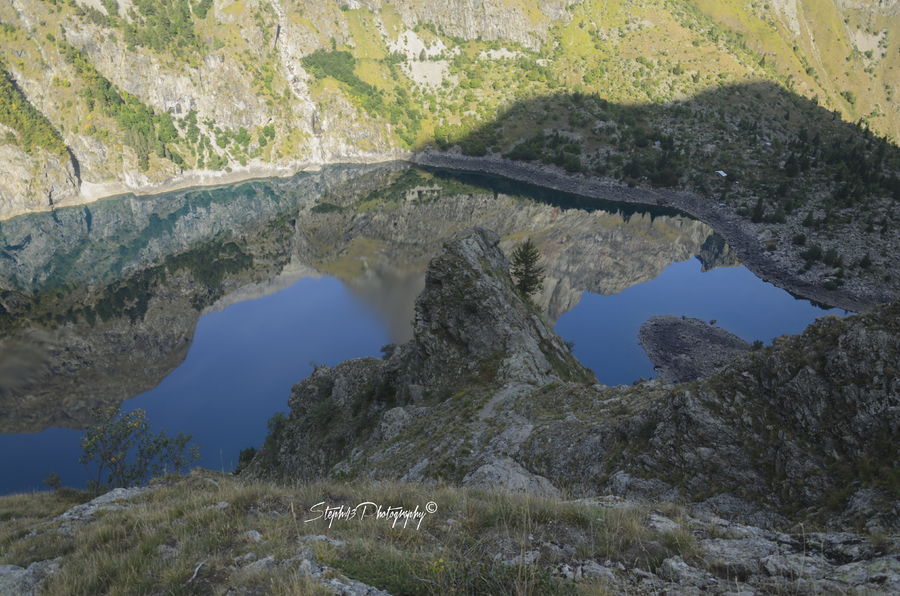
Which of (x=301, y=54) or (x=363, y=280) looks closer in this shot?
(x=363, y=280)

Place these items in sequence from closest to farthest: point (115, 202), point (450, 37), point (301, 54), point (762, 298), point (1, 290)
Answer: point (762, 298) → point (1, 290) → point (115, 202) → point (301, 54) → point (450, 37)

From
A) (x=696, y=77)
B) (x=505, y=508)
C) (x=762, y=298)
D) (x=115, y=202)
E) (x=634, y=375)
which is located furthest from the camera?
(x=696, y=77)

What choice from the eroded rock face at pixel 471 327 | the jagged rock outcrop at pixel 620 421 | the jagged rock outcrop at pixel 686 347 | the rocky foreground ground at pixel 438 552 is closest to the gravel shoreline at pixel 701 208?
the jagged rock outcrop at pixel 686 347

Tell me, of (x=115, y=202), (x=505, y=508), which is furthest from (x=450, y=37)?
(x=505, y=508)

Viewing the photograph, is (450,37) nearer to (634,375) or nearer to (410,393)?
(634,375)

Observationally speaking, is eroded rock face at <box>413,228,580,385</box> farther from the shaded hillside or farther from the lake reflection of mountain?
the shaded hillside

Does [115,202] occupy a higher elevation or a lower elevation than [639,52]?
lower

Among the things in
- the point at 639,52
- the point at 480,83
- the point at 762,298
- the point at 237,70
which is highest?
the point at 639,52
